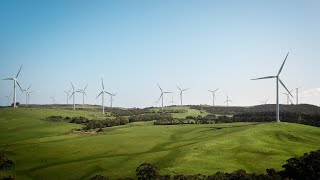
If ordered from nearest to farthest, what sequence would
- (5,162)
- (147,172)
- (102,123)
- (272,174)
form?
1. (272,174)
2. (147,172)
3. (5,162)
4. (102,123)

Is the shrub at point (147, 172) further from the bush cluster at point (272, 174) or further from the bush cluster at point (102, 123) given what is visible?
the bush cluster at point (102, 123)

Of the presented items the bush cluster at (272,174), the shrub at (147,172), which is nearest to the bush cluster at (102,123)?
the shrub at (147,172)

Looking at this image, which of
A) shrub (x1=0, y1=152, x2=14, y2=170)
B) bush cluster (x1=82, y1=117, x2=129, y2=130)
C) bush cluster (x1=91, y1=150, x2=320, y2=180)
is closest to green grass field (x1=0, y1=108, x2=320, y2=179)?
shrub (x1=0, y1=152, x2=14, y2=170)

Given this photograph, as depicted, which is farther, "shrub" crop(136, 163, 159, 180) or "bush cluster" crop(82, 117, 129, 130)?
"bush cluster" crop(82, 117, 129, 130)

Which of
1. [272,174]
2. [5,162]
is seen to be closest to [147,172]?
[272,174]

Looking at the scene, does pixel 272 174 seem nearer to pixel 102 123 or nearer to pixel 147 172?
pixel 147 172

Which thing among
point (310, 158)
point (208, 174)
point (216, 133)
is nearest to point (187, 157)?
point (208, 174)

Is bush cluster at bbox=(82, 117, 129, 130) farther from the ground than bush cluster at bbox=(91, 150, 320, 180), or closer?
farther from the ground

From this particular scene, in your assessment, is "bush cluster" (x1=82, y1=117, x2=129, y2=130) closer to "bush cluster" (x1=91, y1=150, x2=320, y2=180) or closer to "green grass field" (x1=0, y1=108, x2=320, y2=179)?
"green grass field" (x1=0, y1=108, x2=320, y2=179)

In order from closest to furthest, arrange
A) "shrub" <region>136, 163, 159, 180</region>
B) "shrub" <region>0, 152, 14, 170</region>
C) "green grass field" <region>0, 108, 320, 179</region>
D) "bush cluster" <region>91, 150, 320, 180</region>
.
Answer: "bush cluster" <region>91, 150, 320, 180</region>
"shrub" <region>136, 163, 159, 180</region>
"green grass field" <region>0, 108, 320, 179</region>
"shrub" <region>0, 152, 14, 170</region>
